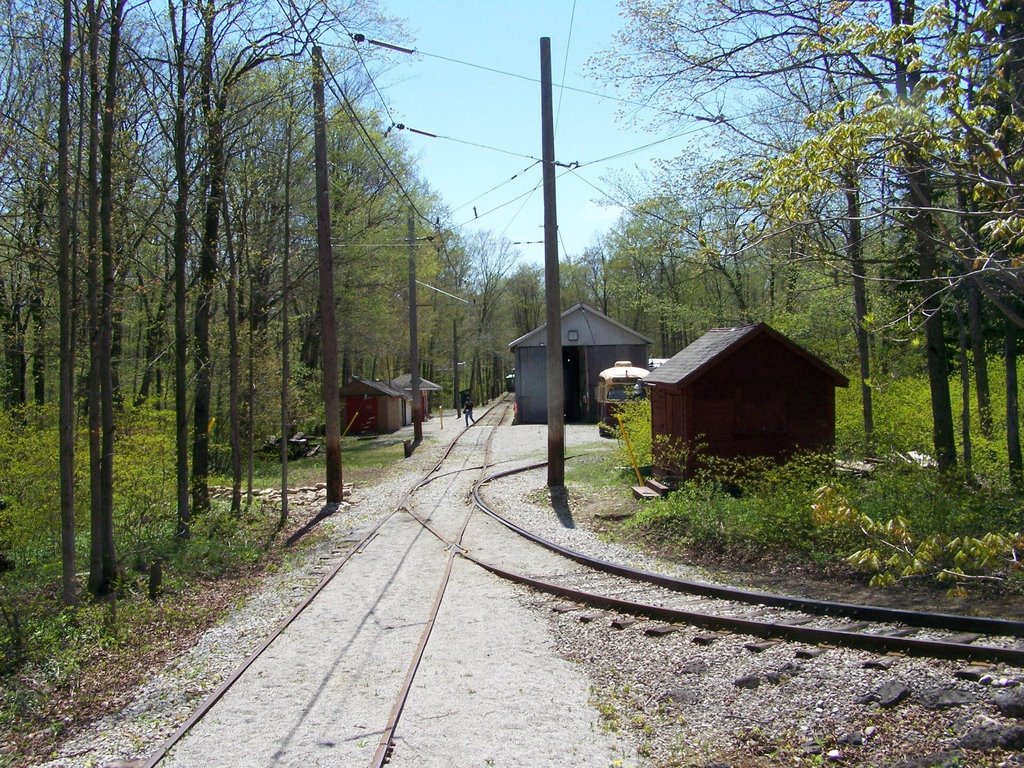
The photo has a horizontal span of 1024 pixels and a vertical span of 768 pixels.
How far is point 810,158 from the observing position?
21.2 ft

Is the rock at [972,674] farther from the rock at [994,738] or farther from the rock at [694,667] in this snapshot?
the rock at [694,667]

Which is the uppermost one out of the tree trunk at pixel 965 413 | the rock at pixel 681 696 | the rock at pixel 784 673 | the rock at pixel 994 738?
the tree trunk at pixel 965 413

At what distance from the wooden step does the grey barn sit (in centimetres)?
2794

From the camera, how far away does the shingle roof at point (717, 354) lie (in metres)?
15.7

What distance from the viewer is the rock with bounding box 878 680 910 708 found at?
5.72 m

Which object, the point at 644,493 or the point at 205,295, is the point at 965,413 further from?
the point at 205,295

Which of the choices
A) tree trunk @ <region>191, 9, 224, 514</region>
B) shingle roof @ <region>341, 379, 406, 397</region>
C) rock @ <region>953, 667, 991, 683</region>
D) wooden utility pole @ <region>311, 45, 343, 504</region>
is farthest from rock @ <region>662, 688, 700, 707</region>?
shingle roof @ <region>341, 379, 406, 397</region>

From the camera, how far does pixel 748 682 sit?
6461 millimetres

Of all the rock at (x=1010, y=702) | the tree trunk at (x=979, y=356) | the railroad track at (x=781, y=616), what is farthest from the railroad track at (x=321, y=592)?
the tree trunk at (x=979, y=356)

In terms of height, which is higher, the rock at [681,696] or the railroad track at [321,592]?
the railroad track at [321,592]

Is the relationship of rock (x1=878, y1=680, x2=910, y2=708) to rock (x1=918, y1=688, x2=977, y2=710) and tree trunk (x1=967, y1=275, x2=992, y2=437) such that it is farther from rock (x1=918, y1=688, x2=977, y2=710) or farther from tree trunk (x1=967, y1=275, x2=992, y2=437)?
tree trunk (x1=967, y1=275, x2=992, y2=437)

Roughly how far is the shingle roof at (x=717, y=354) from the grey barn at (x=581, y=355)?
1051 inches

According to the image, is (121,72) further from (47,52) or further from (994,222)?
(994,222)

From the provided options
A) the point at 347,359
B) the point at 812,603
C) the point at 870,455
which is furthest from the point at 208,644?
the point at 347,359
